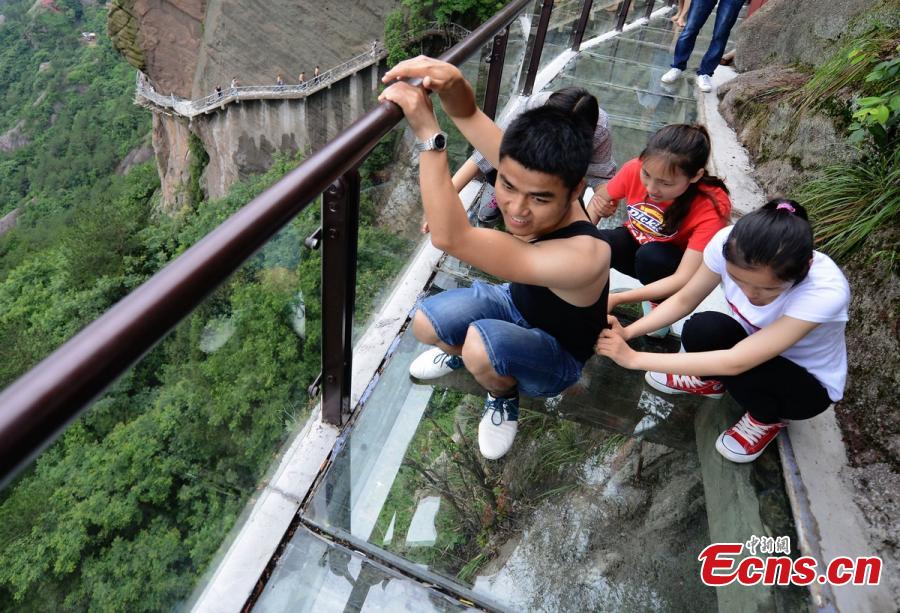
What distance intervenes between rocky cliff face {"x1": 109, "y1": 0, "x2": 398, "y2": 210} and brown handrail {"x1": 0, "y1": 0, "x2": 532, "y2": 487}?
52.3ft

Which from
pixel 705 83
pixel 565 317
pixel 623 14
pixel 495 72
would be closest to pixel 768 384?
pixel 565 317

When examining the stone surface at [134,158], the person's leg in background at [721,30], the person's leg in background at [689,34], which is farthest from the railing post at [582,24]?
the stone surface at [134,158]

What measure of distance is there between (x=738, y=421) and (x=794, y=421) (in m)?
0.19

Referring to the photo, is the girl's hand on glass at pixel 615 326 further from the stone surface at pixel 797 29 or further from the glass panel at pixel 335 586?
the stone surface at pixel 797 29

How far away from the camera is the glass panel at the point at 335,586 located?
1.35 meters

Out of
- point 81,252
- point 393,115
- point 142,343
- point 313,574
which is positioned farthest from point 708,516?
point 81,252

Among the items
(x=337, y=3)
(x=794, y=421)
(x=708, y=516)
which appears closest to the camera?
(x=708, y=516)

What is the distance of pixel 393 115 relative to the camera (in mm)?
1215

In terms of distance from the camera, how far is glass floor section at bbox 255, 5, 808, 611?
1.39 meters

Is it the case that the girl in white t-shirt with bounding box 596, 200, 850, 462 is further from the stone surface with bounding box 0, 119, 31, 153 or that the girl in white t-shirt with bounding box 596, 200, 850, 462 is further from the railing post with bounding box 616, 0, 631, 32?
the stone surface with bounding box 0, 119, 31, 153

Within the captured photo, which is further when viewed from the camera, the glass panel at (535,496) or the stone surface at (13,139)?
the stone surface at (13,139)

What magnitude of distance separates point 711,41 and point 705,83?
0.34 m

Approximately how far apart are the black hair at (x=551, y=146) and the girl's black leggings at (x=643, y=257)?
0.75 metres

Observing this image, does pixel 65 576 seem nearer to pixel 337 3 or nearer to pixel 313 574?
pixel 313 574
